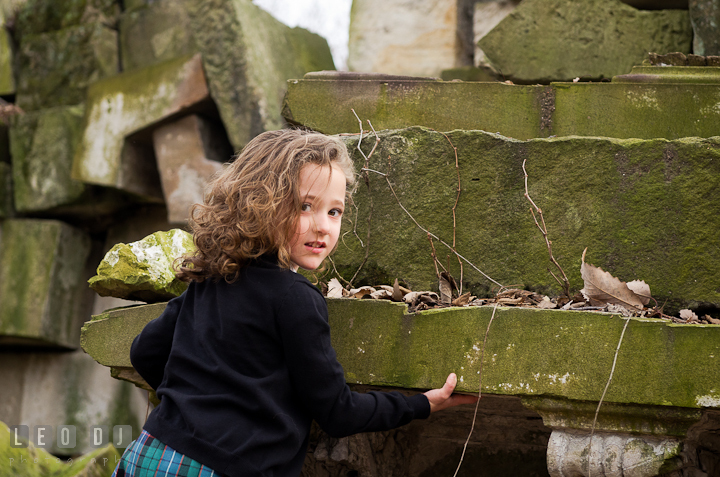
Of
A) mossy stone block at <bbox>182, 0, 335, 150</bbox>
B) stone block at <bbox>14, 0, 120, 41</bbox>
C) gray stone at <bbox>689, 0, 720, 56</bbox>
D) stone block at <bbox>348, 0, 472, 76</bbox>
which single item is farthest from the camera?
stone block at <bbox>14, 0, 120, 41</bbox>

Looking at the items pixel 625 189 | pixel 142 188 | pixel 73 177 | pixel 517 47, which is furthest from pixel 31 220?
pixel 625 189

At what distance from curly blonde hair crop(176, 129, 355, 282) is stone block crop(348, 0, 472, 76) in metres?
2.96

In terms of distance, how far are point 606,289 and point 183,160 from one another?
3.71 m

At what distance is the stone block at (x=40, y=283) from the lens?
16.9ft

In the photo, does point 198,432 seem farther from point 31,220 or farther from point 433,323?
point 31,220

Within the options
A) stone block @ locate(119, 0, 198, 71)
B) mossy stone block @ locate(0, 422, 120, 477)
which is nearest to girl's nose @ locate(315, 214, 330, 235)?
mossy stone block @ locate(0, 422, 120, 477)


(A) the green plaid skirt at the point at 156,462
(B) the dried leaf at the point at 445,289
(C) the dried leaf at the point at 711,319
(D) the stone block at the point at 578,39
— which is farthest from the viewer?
(D) the stone block at the point at 578,39

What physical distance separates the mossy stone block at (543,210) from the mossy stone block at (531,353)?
286 mm

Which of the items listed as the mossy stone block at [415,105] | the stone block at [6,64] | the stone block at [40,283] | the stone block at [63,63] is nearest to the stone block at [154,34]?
the stone block at [63,63]

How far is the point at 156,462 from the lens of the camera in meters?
1.37

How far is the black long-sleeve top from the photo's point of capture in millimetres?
1338

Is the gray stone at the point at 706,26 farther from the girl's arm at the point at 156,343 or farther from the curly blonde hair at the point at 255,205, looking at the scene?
the girl's arm at the point at 156,343

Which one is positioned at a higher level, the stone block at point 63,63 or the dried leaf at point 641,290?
the dried leaf at point 641,290

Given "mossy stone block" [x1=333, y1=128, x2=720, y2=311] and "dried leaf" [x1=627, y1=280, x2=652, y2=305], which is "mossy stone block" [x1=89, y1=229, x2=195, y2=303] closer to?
"mossy stone block" [x1=333, y1=128, x2=720, y2=311]
